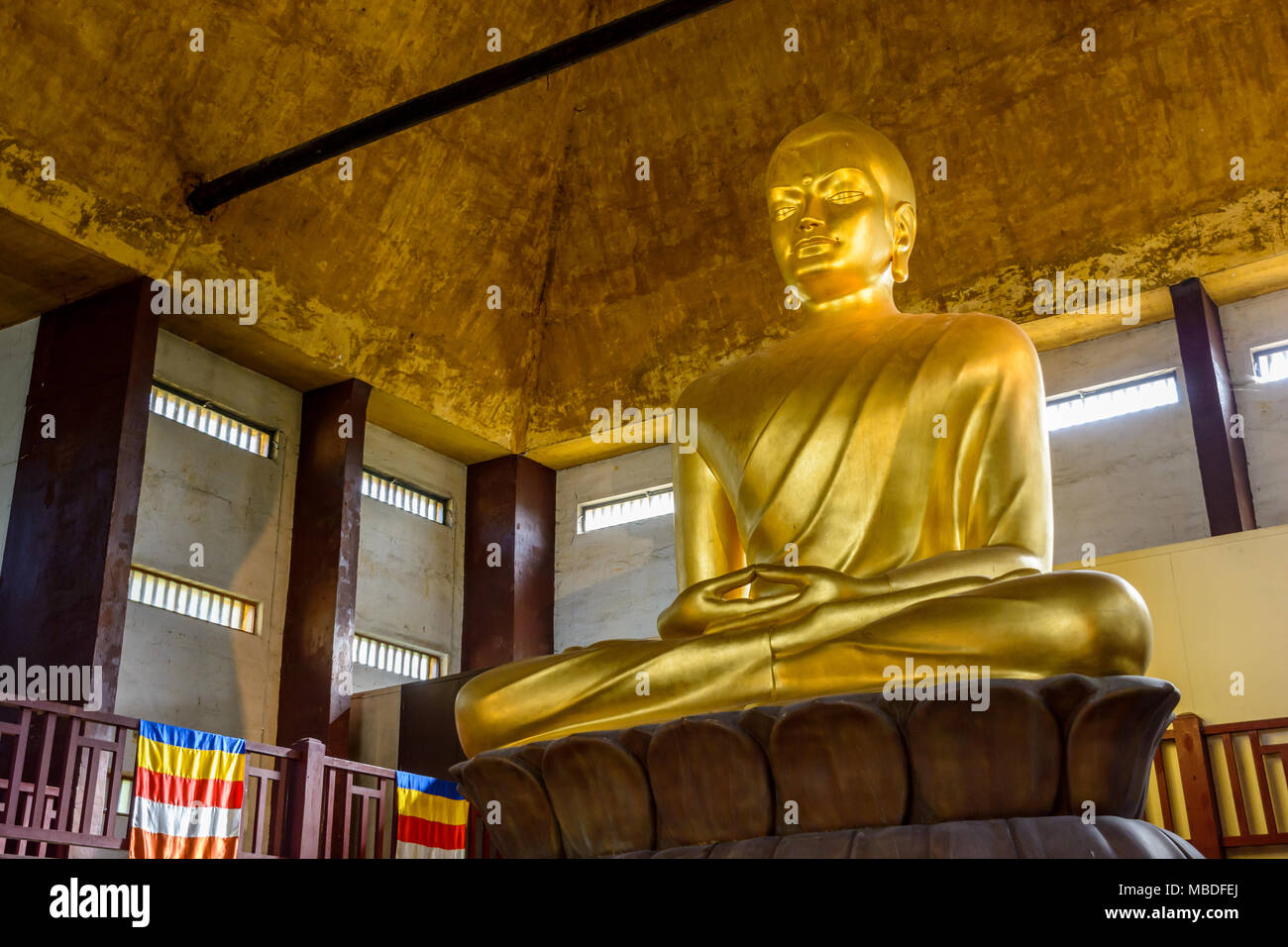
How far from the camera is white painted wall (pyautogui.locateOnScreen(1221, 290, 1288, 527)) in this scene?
7.28 m

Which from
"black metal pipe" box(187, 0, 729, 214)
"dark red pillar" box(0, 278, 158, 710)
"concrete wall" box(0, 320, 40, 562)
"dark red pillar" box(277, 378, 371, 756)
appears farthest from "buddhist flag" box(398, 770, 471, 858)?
"black metal pipe" box(187, 0, 729, 214)

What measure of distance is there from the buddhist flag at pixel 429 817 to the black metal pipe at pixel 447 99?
3.24 metres

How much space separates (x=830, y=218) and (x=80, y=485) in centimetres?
517

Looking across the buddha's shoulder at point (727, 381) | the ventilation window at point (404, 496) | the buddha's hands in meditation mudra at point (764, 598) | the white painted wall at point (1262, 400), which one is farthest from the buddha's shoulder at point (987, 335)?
the ventilation window at point (404, 496)

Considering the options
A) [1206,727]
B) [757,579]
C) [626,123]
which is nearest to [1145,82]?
[626,123]

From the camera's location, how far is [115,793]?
213 inches

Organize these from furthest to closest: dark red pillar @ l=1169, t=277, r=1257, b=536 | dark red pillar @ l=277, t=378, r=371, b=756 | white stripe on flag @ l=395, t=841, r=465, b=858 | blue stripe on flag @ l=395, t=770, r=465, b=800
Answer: dark red pillar @ l=277, t=378, r=371, b=756 < dark red pillar @ l=1169, t=277, r=1257, b=536 < blue stripe on flag @ l=395, t=770, r=465, b=800 < white stripe on flag @ l=395, t=841, r=465, b=858

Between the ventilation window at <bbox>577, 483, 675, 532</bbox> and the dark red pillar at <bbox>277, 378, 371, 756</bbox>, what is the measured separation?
5.80 feet

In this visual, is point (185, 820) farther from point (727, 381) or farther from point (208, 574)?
point (727, 381)

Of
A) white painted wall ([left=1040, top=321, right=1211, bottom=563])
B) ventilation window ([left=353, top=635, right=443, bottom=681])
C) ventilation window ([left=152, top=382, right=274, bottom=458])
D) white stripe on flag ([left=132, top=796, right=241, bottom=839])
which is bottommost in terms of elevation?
white stripe on flag ([left=132, top=796, right=241, bottom=839])

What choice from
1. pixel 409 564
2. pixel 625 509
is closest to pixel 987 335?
pixel 625 509

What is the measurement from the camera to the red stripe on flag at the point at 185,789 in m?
5.83

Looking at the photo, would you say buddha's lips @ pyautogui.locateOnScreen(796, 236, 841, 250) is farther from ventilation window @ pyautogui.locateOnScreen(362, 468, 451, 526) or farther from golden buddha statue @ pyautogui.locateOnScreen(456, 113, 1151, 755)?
ventilation window @ pyautogui.locateOnScreen(362, 468, 451, 526)

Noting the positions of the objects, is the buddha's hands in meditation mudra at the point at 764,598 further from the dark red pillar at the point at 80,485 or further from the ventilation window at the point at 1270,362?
the ventilation window at the point at 1270,362
